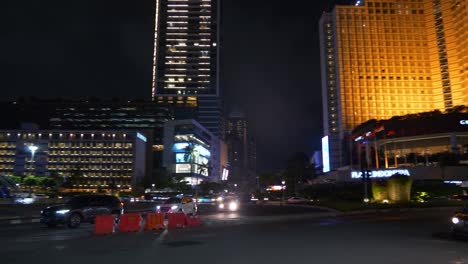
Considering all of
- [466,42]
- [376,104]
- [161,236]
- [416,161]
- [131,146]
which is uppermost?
[466,42]

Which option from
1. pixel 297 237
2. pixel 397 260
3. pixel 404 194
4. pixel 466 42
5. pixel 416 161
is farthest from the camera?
pixel 466 42

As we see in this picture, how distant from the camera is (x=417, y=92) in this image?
154000mm

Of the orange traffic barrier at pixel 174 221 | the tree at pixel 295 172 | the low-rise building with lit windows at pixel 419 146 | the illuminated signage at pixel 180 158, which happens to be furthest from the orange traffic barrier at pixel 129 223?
the illuminated signage at pixel 180 158

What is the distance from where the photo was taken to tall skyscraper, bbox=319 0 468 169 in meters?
151

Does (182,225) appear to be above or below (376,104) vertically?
below

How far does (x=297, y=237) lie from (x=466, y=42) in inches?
5870

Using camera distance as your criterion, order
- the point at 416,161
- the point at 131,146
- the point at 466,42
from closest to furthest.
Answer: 1. the point at 416,161
2. the point at 466,42
3. the point at 131,146

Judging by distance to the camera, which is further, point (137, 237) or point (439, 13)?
point (439, 13)

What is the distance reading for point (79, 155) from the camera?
162000mm

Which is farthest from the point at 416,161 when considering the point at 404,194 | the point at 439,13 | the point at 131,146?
the point at 131,146

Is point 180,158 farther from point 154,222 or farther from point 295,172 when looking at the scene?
point 154,222

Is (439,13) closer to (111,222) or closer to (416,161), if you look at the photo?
(416,161)

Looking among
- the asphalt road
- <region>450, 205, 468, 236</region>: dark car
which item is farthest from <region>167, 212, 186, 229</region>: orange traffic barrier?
<region>450, 205, 468, 236</region>: dark car

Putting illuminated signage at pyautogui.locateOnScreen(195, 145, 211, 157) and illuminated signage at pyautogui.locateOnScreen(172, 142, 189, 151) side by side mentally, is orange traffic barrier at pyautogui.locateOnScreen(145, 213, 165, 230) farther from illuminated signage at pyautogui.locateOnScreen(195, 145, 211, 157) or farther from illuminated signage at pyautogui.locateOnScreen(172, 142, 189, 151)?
illuminated signage at pyautogui.locateOnScreen(172, 142, 189, 151)
